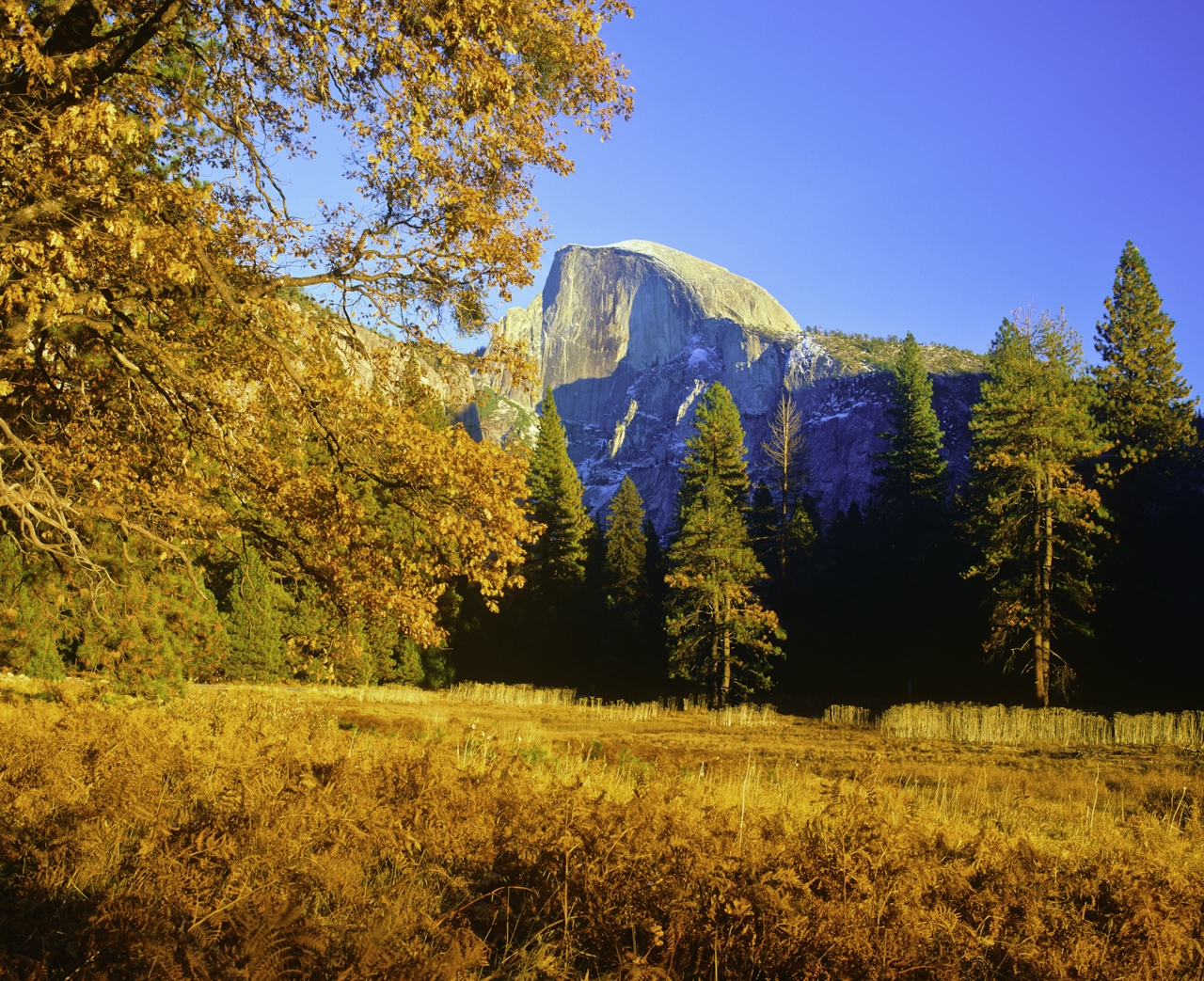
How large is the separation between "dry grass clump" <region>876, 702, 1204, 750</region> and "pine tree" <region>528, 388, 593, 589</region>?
2626cm

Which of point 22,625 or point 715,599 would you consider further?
point 715,599

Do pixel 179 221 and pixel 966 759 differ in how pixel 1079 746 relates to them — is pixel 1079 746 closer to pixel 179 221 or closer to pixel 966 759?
pixel 966 759

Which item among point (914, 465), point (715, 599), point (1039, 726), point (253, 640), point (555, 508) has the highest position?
point (914, 465)

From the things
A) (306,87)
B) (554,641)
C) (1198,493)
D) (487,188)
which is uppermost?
(1198,493)

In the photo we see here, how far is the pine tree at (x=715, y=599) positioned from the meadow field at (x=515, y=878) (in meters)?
26.0

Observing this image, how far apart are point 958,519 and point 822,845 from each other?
143 ft

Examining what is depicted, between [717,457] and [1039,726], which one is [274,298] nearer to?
[1039,726]

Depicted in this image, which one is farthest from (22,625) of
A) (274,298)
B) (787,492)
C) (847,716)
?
(787,492)

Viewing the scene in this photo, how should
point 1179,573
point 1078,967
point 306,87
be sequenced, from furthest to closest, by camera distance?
point 1179,573 → point 306,87 → point 1078,967

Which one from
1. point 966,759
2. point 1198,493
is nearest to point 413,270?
point 966,759

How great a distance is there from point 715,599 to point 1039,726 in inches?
541

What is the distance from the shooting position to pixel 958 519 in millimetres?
44000

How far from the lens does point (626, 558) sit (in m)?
48.9

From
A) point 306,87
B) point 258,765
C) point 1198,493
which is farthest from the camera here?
point 1198,493
